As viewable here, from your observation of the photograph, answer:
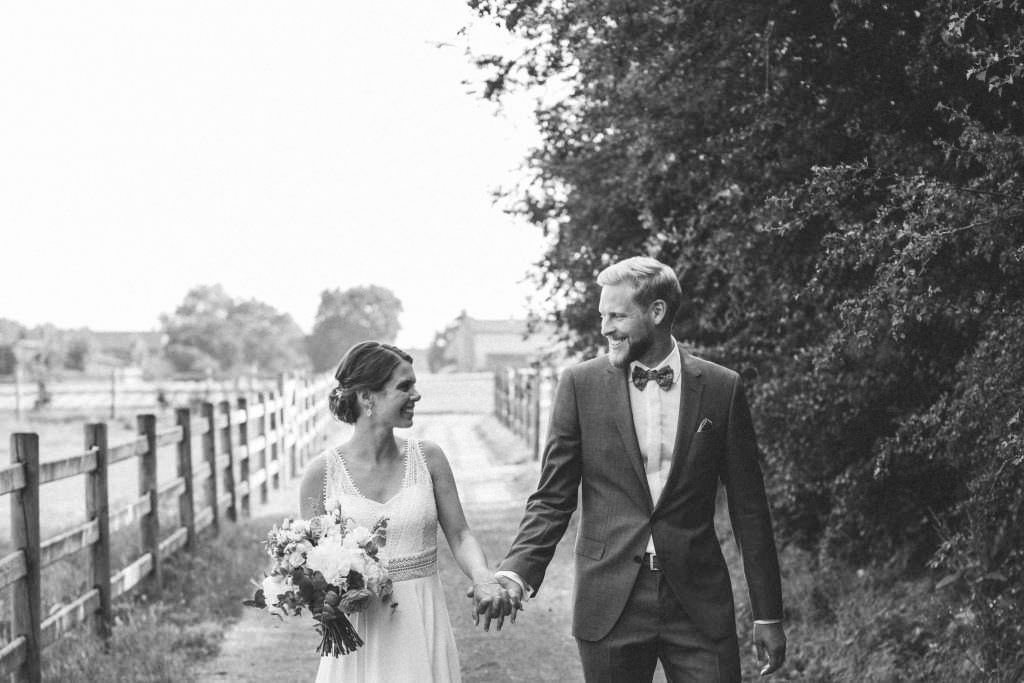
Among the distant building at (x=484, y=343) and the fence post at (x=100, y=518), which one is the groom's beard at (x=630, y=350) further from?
the distant building at (x=484, y=343)

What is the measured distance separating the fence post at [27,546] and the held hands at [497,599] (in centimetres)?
330

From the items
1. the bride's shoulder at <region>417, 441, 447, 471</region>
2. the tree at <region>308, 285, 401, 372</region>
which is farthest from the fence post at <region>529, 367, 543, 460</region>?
the tree at <region>308, 285, 401, 372</region>

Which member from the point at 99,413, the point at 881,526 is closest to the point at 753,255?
the point at 881,526

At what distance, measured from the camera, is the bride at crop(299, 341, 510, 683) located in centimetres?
430

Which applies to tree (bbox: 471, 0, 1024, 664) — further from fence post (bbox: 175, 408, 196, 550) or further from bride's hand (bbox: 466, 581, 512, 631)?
fence post (bbox: 175, 408, 196, 550)

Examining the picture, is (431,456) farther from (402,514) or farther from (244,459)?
(244,459)

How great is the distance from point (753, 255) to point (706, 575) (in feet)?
12.1

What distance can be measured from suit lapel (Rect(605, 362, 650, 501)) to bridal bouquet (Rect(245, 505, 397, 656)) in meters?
0.89

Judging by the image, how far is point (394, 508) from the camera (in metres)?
4.46

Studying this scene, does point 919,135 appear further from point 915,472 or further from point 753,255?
point 915,472

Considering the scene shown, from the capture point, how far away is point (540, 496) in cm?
425

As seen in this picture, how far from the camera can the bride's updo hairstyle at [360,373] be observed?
452 centimetres

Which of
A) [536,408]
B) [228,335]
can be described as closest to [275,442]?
[536,408]

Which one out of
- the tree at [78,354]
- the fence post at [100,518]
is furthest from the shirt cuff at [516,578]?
the tree at [78,354]
